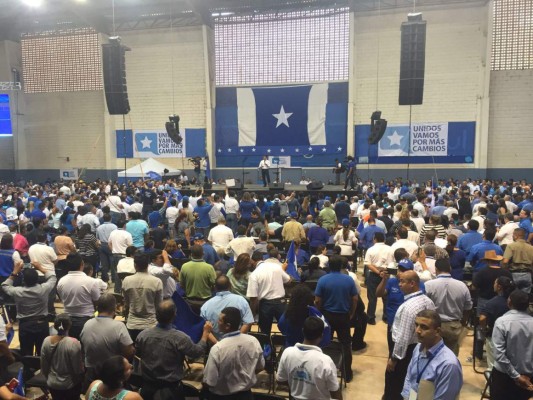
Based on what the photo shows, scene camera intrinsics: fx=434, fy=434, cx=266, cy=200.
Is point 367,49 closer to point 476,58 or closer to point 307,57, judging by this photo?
point 307,57

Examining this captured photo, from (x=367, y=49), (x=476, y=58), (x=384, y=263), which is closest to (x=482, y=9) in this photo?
(x=476, y=58)

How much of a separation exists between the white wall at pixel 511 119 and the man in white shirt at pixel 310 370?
1838cm

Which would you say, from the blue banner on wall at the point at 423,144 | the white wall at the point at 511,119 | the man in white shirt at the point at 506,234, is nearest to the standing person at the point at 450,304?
the man in white shirt at the point at 506,234

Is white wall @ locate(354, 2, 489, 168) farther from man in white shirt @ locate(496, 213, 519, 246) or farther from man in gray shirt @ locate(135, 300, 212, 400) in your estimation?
man in gray shirt @ locate(135, 300, 212, 400)

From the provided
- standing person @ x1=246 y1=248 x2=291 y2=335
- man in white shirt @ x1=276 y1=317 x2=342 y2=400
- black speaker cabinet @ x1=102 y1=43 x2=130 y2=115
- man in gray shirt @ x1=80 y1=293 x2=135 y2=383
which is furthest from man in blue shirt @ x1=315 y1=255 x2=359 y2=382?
black speaker cabinet @ x1=102 y1=43 x2=130 y2=115

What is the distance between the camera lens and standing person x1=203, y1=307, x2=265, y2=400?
3141 mm

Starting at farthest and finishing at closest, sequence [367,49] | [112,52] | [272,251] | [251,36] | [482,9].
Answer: [251,36] < [367,49] < [482,9] < [112,52] < [272,251]

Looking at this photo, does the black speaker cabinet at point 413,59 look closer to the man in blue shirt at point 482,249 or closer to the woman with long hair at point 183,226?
the man in blue shirt at point 482,249

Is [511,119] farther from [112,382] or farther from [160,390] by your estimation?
[112,382]

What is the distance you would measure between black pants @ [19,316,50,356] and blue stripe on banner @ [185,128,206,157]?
16.8m

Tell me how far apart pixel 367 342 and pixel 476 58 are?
16.4 m

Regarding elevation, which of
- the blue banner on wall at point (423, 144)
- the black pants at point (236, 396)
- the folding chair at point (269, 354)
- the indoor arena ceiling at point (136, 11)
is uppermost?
the indoor arena ceiling at point (136, 11)

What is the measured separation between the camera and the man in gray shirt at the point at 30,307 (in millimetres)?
4441

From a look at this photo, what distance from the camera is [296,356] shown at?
298cm
